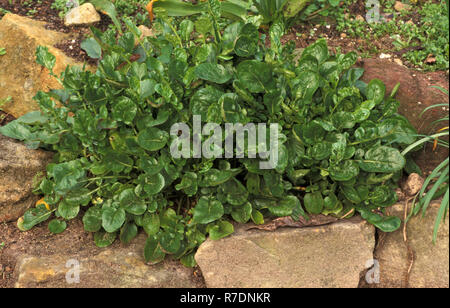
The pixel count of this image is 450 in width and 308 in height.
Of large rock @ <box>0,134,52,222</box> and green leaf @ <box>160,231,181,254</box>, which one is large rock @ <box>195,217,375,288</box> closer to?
green leaf @ <box>160,231,181,254</box>

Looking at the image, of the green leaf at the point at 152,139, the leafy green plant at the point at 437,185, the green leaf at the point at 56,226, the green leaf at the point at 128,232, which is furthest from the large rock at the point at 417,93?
the green leaf at the point at 56,226

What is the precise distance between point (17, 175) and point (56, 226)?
1.38 ft

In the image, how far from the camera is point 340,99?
8.92 ft

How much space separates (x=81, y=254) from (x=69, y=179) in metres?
0.42

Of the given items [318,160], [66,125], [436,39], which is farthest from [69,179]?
[436,39]

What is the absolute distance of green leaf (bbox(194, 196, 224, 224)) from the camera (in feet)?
8.49

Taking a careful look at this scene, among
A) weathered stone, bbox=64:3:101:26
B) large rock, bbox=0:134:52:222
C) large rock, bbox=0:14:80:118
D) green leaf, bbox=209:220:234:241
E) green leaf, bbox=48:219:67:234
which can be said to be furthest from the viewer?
weathered stone, bbox=64:3:101:26

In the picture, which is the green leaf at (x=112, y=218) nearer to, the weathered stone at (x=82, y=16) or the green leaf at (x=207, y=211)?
the green leaf at (x=207, y=211)

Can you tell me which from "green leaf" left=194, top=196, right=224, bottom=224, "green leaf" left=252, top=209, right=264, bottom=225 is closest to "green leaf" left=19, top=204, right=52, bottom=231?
"green leaf" left=194, top=196, right=224, bottom=224

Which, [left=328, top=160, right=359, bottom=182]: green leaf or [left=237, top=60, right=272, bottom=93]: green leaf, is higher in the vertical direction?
[left=237, top=60, right=272, bottom=93]: green leaf

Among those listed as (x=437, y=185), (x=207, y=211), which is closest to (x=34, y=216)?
(x=207, y=211)

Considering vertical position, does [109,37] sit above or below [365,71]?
above

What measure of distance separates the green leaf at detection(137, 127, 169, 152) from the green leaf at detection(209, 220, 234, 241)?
1.72 feet

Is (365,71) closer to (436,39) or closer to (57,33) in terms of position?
(436,39)
